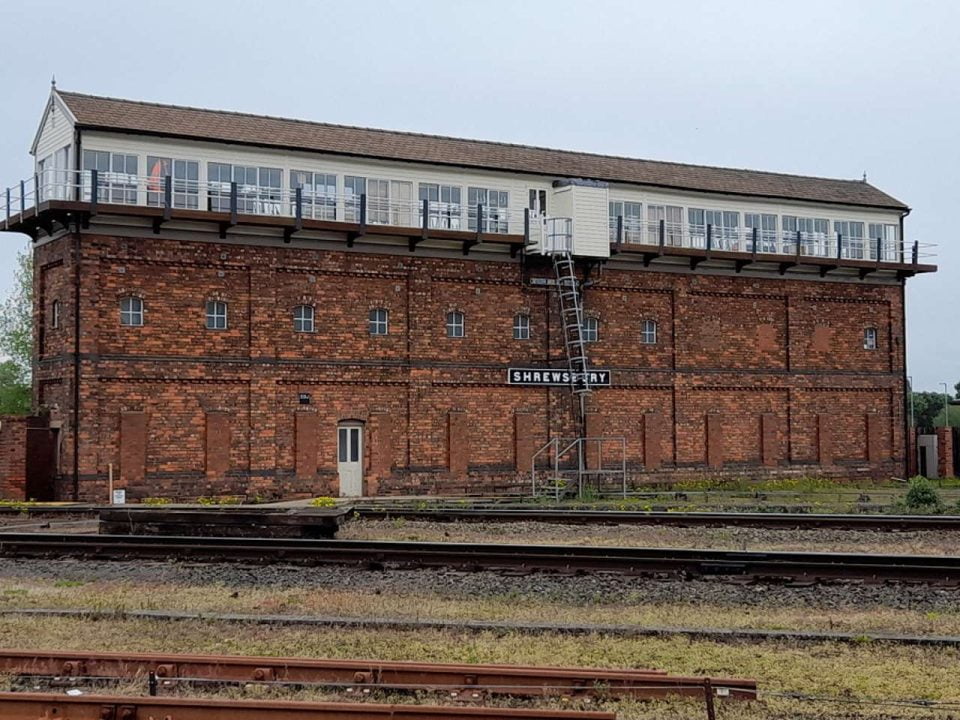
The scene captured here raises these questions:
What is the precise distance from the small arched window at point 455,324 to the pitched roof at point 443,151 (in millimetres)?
4040

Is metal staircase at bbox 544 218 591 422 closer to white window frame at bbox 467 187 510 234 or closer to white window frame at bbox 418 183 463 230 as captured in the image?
white window frame at bbox 467 187 510 234

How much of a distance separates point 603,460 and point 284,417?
948cm

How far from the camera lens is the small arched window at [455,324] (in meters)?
31.3

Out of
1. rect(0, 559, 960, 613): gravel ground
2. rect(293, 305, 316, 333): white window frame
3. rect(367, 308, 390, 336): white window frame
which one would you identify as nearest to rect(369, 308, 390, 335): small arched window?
rect(367, 308, 390, 336): white window frame

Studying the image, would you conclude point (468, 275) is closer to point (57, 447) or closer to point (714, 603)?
point (57, 447)

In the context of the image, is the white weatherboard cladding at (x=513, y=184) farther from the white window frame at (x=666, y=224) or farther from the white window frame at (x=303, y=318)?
the white window frame at (x=303, y=318)

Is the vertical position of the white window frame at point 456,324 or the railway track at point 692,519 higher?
the white window frame at point 456,324

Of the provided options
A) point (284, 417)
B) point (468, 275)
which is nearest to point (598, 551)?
point (284, 417)

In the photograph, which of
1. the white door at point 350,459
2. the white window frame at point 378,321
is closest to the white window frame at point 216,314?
the white window frame at point 378,321

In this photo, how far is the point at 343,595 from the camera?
1248 centimetres

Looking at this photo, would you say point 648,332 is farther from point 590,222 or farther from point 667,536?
point 667,536

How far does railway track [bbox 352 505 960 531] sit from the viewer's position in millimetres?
19266

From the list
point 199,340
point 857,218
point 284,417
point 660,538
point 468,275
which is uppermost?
point 857,218

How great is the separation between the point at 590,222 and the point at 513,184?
2413 mm
